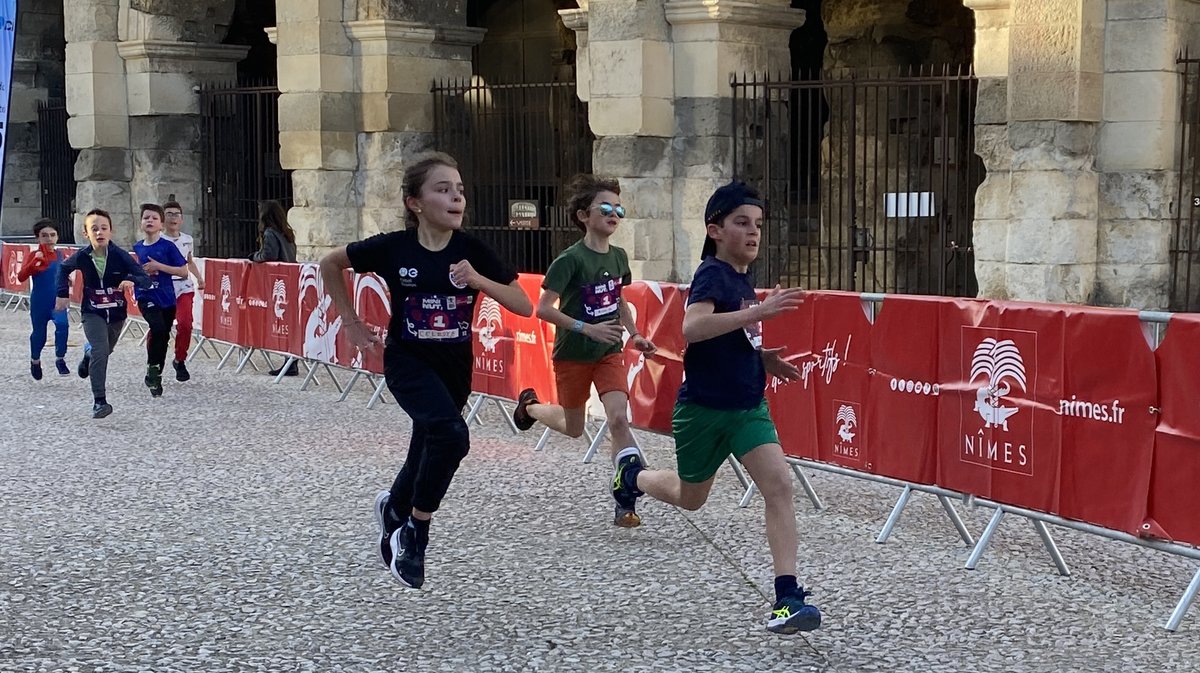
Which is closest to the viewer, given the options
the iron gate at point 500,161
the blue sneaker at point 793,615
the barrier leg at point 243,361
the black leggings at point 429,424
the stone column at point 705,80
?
the blue sneaker at point 793,615

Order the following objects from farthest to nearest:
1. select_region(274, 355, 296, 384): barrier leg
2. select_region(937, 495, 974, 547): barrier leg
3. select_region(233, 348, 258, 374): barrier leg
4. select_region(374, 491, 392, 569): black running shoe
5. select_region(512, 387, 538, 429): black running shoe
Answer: select_region(233, 348, 258, 374): barrier leg, select_region(274, 355, 296, 384): barrier leg, select_region(512, 387, 538, 429): black running shoe, select_region(937, 495, 974, 547): barrier leg, select_region(374, 491, 392, 569): black running shoe

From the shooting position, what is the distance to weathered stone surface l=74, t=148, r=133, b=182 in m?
20.2

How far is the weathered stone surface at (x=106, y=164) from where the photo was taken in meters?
20.2

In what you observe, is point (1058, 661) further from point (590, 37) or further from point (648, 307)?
point (590, 37)

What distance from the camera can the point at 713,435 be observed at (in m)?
5.67

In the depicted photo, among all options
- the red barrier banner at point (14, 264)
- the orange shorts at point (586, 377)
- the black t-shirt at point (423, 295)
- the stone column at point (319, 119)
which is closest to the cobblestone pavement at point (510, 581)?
the orange shorts at point (586, 377)

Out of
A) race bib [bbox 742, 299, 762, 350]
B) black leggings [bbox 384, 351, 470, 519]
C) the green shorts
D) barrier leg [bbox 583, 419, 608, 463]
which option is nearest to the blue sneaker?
the green shorts

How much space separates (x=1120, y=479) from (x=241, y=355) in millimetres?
9665

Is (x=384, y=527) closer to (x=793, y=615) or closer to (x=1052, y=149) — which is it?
(x=793, y=615)

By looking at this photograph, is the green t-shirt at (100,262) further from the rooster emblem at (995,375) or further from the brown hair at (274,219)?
the rooster emblem at (995,375)

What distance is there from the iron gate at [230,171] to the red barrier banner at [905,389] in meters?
13.8

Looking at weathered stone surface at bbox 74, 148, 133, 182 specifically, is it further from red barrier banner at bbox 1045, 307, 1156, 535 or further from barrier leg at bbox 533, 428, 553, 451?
red barrier banner at bbox 1045, 307, 1156, 535

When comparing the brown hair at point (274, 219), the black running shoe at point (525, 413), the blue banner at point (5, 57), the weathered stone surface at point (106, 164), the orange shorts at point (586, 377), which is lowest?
the black running shoe at point (525, 413)

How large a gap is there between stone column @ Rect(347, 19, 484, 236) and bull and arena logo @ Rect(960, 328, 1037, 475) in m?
11.1
